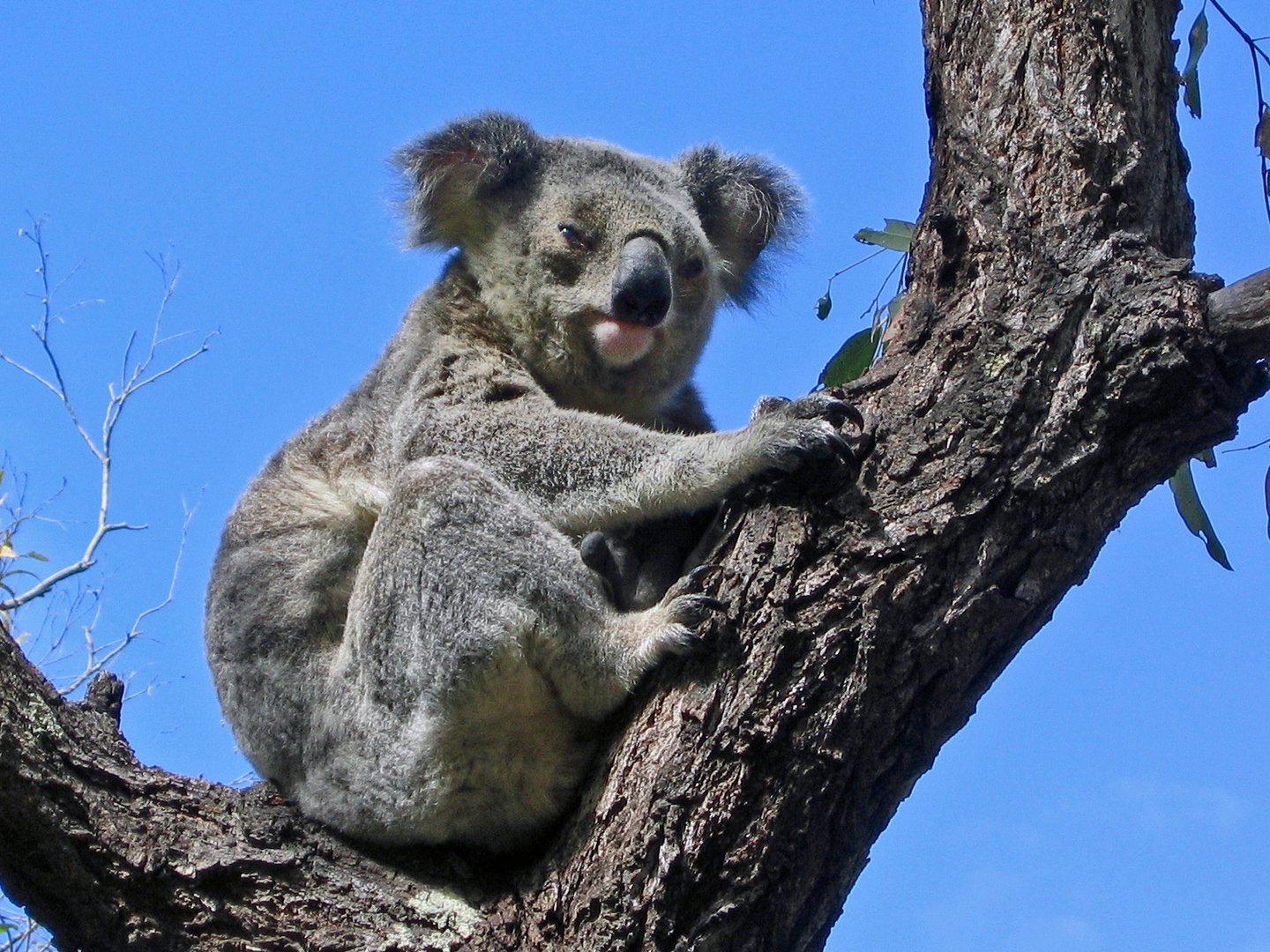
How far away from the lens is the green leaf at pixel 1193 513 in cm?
423

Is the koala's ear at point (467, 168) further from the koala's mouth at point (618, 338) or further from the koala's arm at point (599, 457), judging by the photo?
the koala's arm at point (599, 457)

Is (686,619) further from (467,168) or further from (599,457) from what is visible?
(467,168)

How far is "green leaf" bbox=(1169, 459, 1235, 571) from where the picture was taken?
13.9ft

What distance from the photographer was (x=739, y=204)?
17.5 ft

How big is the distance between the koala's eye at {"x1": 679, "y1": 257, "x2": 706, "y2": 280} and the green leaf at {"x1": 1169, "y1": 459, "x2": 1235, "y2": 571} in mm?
1885

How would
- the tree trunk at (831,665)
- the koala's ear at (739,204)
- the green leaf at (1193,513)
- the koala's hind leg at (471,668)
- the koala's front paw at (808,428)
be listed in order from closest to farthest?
the tree trunk at (831,665) < the koala's front paw at (808,428) < the koala's hind leg at (471,668) < the green leaf at (1193,513) < the koala's ear at (739,204)

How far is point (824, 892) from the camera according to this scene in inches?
120

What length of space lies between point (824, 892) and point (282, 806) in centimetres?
160

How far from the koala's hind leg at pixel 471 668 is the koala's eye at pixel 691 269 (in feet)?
4.83

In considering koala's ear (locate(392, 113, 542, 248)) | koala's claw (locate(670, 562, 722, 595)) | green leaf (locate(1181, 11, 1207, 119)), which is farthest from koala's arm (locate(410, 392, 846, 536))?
green leaf (locate(1181, 11, 1207, 119))

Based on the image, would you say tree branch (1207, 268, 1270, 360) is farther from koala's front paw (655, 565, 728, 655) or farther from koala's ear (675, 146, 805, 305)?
koala's ear (675, 146, 805, 305)

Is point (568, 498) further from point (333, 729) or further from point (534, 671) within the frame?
point (333, 729)

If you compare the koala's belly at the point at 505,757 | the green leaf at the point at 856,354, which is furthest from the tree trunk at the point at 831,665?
the green leaf at the point at 856,354

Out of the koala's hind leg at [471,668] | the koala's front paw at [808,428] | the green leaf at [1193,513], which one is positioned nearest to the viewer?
the koala's front paw at [808,428]
